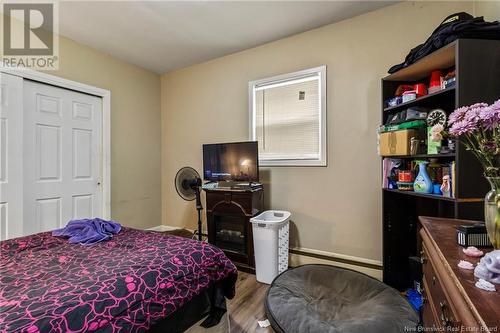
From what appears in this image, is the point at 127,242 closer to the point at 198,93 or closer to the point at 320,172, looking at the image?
the point at 320,172

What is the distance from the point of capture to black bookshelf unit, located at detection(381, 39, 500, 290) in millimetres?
1353

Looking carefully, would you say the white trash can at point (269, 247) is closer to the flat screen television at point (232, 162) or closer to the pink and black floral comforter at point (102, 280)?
the flat screen television at point (232, 162)

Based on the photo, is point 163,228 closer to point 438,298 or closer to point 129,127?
point 129,127

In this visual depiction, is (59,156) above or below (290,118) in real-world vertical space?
below

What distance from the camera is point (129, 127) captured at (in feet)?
11.3

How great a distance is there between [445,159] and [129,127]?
361 centimetres

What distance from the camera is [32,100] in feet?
8.20

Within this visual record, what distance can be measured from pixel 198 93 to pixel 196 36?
34.4 inches

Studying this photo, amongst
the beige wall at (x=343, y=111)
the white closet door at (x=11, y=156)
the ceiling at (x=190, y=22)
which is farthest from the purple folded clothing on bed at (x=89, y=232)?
the ceiling at (x=190, y=22)

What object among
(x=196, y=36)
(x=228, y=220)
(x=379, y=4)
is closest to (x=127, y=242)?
(x=228, y=220)

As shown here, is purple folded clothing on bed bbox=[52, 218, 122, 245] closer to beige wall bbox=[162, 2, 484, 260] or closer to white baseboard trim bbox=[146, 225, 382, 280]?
beige wall bbox=[162, 2, 484, 260]

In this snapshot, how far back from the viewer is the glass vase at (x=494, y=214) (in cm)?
80

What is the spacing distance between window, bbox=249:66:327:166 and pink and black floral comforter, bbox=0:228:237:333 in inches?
63.1

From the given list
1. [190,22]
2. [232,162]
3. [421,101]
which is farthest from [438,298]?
[190,22]
